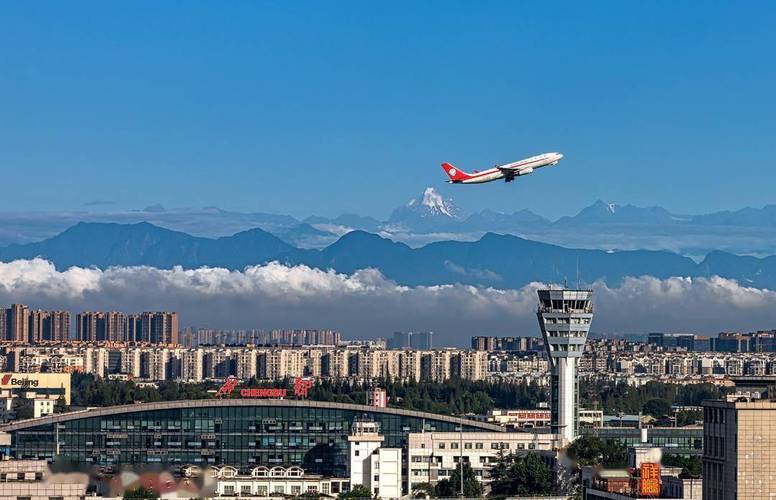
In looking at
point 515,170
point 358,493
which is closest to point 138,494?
point 358,493

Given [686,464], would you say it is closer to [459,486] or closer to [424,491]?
[459,486]

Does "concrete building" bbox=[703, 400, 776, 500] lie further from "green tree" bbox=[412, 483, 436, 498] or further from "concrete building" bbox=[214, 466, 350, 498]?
"concrete building" bbox=[214, 466, 350, 498]

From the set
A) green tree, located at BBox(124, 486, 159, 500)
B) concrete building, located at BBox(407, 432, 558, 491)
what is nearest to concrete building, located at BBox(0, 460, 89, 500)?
green tree, located at BBox(124, 486, 159, 500)

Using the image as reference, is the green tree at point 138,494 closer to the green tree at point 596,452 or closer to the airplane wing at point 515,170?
the green tree at point 596,452

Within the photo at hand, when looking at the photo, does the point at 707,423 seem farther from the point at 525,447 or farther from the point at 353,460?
the point at 525,447

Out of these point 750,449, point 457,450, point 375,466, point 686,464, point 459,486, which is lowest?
point 459,486

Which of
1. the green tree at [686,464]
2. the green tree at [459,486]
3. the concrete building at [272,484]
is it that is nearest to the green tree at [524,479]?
the green tree at [459,486]
